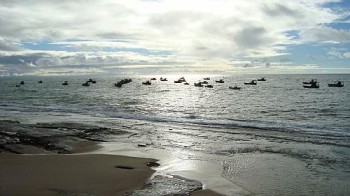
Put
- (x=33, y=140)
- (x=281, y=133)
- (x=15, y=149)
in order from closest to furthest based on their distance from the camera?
(x=15, y=149) → (x=33, y=140) → (x=281, y=133)

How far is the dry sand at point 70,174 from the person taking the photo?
9.82 metres

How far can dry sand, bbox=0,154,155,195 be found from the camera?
982 centimetres

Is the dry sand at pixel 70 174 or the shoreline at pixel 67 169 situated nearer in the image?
the dry sand at pixel 70 174

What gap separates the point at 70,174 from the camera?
454 inches

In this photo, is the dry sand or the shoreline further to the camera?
the shoreline

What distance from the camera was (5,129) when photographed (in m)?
18.9

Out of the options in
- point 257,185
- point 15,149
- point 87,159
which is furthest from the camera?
point 15,149

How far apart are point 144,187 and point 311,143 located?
39.4 ft

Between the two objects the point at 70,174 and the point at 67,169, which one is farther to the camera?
the point at 67,169

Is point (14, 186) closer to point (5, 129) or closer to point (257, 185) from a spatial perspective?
point (257, 185)

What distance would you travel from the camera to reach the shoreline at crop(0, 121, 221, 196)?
32.9 feet

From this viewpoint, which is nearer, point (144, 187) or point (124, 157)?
point (144, 187)

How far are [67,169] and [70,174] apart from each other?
0.71 m

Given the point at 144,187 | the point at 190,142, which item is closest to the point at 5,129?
the point at 190,142
